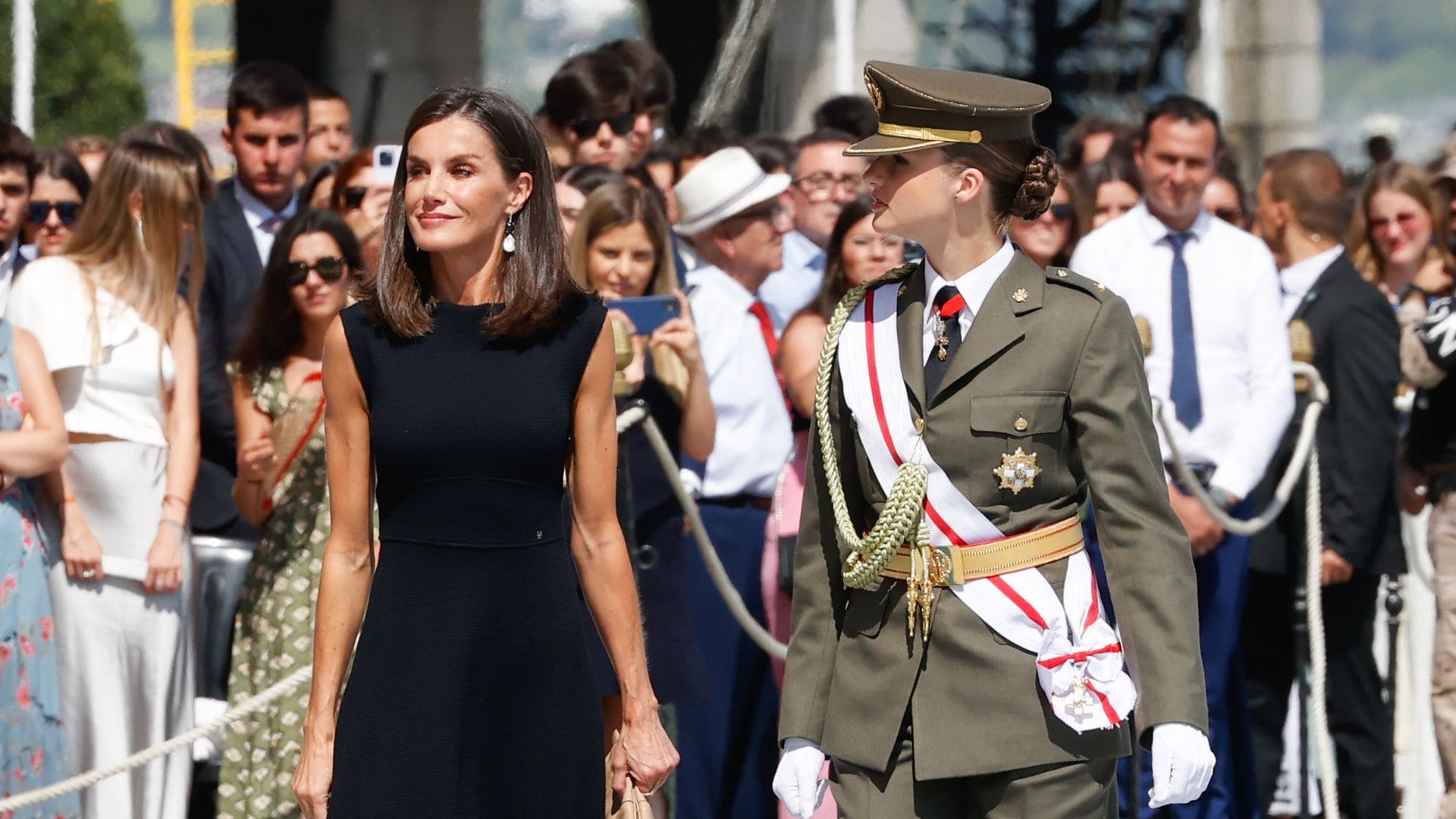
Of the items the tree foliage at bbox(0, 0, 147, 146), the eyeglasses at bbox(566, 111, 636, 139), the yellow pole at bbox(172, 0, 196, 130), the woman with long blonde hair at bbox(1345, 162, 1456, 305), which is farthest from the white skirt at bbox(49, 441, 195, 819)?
the tree foliage at bbox(0, 0, 147, 146)

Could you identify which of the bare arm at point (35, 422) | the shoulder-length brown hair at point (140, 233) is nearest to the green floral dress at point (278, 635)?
the shoulder-length brown hair at point (140, 233)

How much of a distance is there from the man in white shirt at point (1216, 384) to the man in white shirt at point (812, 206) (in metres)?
1.48

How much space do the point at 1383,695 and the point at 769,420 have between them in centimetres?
249

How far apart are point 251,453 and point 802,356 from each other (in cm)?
158

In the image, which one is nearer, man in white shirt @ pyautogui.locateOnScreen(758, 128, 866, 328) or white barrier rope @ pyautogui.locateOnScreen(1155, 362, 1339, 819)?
white barrier rope @ pyautogui.locateOnScreen(1155, 362, 1339, 819)

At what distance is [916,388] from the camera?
3777mm

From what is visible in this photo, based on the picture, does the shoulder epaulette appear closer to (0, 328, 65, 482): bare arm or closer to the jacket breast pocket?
the jacket breast pocket

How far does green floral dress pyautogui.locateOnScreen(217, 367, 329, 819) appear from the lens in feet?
19.4

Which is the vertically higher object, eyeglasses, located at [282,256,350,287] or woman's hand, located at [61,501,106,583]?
eyeglasses, located at [282,256,350,287]

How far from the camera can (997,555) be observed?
3.70 meters

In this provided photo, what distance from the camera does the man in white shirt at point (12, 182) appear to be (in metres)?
6.60

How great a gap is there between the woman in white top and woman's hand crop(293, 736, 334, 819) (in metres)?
2.43

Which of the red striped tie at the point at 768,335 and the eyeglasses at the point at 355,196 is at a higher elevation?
the eyeglasses at the point at 355,196

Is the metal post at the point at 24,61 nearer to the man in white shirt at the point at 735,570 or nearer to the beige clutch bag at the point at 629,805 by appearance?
the man in white shirt at the point at 735,570
